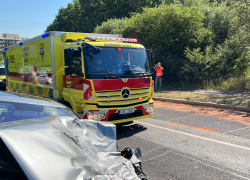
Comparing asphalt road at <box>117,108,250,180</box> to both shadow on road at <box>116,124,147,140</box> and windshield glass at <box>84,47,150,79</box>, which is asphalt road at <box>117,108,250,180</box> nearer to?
shadow on road at <box>116,124,147,140</box>

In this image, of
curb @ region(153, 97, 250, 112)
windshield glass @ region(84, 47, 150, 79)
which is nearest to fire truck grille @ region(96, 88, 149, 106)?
windshield glass @ region(84, 47, 150, 79)

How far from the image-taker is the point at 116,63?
6062 mm

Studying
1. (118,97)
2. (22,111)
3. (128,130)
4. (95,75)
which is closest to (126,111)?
(118,97)

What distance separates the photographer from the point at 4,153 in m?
1.88

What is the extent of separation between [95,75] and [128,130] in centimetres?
212

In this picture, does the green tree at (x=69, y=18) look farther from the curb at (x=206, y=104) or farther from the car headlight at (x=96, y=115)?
the car headlight at (x=96, y=115)

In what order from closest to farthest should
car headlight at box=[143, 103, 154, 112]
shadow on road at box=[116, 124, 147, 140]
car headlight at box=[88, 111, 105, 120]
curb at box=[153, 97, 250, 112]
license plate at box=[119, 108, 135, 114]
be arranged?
car headlight at box=[88, 111, 105, 120]
license plate at box=[119, 108, 135, 114]
shadow on road at box=[116, 124, 147, 140]
car headlight at box=[143, 103, 154, 112]
curb at box=[153, 97, 250, 112]

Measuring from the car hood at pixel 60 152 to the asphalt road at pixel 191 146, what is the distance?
159 cm

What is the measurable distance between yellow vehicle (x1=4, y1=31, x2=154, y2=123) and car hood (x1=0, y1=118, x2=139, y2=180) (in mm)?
2823

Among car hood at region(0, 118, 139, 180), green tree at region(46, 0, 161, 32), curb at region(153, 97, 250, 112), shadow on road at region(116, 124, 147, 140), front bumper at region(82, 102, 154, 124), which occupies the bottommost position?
shadow on road at region(116, 124, 147, 140)

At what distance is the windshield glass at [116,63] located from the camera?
5707 millimetres

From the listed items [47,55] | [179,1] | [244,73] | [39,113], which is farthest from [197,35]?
[39,113]

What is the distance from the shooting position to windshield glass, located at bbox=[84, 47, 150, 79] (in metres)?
5.71

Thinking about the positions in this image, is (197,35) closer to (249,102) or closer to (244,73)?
(244,73)
